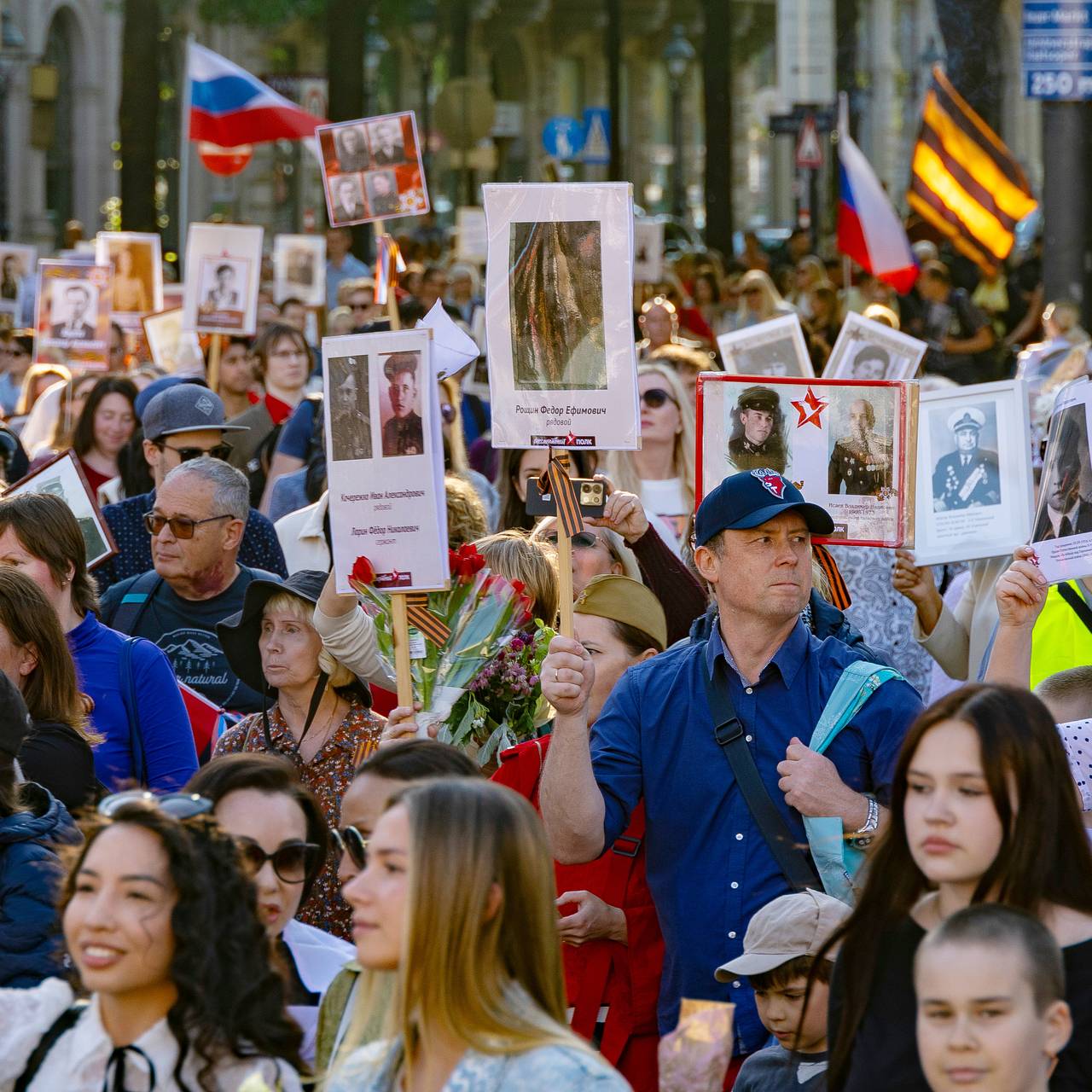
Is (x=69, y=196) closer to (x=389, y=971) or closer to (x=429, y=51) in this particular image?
(x=429, y=51)

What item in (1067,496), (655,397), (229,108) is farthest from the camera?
(229,108)

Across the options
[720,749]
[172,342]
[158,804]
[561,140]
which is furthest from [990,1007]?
[561,140]

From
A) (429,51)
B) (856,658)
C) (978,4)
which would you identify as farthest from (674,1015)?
(429,51)

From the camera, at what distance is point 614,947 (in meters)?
4.98

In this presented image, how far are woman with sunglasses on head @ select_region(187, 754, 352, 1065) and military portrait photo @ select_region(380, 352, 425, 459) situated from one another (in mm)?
948

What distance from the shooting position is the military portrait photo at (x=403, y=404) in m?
5.14

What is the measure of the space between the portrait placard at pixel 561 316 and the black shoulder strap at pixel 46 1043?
1952mm

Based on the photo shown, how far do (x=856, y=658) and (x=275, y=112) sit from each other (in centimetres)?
1111

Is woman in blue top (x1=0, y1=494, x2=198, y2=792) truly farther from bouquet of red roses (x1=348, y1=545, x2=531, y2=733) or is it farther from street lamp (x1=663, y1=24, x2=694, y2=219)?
street lamp (x1=663, y1=24, x2=694, y2=219)

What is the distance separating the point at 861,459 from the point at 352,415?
1448 millimetres

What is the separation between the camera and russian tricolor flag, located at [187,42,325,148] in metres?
15.1

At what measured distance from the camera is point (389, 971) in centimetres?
348

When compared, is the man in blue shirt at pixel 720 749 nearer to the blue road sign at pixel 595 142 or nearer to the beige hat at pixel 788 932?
the beige hat at pixel 788 932

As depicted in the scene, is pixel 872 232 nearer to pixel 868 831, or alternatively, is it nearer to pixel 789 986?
pixel 868 831
